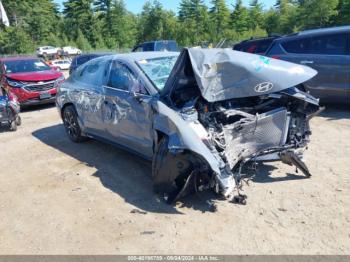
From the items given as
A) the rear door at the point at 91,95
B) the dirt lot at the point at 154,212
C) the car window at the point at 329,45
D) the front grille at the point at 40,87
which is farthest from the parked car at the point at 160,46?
the dirt lot at the point at 154,212

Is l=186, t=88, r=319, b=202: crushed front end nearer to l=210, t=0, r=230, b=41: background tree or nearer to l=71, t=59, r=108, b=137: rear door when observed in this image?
l=71, t=59, r=108, b=137: rear door

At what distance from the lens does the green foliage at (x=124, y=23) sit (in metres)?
55.8

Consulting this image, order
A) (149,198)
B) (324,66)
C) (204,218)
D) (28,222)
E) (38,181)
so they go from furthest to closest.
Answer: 1. (324,66)
2. (38,181)
3. (149,198)
4. (28,222)
5. (204,218)

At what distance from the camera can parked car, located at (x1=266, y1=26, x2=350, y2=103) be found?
721cm

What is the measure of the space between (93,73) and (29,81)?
18.2ft

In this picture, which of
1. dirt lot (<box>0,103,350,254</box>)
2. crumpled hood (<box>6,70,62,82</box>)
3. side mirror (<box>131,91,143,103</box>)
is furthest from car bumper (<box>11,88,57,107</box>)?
side mirror (<box>131,91,143,103</box>)

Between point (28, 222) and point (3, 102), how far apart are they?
489cm

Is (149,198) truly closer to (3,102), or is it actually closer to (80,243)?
(80,243)

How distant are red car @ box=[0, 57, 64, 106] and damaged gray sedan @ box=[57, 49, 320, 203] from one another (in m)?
6.18

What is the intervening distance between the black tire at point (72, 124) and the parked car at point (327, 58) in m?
4.70

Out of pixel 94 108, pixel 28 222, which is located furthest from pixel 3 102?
pixel 28 222

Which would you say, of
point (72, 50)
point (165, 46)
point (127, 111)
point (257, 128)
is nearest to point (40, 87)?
point (127, 111)

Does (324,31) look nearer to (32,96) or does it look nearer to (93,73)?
(93,73)

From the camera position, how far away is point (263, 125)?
4227 millimetres
